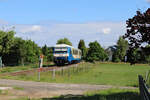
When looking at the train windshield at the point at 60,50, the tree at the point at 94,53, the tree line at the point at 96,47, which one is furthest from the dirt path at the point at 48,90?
the tree at the point at 94,53

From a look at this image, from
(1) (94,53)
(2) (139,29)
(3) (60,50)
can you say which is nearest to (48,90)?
(2) (139,29)

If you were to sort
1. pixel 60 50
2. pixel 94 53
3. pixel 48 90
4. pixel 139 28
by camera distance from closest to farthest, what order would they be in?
pixel 139 28
pixel 48 90
pixel 60 50
pixel 94 53

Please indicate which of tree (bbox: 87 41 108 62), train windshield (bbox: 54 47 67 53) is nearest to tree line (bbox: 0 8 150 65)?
tree (bbox: 87 41 108 62)

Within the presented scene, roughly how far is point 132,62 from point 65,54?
1449 inches

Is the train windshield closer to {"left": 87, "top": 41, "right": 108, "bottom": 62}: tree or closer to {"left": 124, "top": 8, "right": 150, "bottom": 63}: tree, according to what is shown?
{"left": 124, "top": 8, "right": 150, "bottom": 63}: tree

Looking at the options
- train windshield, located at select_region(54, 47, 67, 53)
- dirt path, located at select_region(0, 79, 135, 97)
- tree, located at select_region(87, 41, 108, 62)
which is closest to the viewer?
dirt path, located at select_region(0, 79, 135, 97)

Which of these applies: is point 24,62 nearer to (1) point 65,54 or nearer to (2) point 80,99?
(1) point 65,54

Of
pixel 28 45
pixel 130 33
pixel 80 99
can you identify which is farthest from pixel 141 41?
pixel 28 45

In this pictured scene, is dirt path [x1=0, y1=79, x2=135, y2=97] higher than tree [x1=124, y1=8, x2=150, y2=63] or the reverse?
the reverse

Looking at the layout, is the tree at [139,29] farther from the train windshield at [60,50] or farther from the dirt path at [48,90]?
the train windshield at [60,50]

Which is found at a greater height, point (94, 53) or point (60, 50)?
point (94, 53)

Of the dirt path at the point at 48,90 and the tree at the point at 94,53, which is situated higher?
the tree at the point at 94,53

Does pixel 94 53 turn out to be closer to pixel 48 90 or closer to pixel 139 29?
pixel 48 90

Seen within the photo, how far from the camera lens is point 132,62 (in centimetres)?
1209
